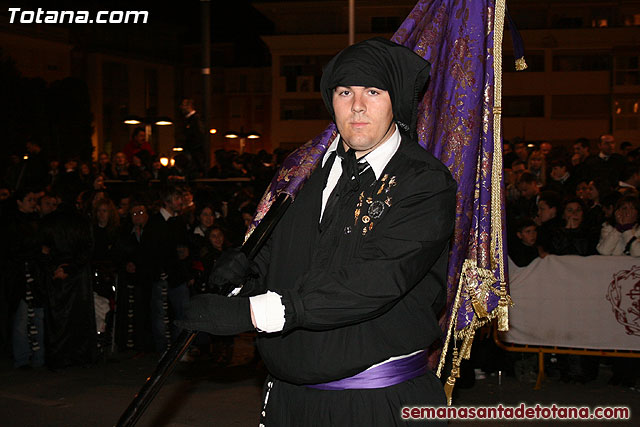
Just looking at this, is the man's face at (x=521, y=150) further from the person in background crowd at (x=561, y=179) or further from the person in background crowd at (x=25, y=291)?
the person in background crowd at (x=25, y=291)

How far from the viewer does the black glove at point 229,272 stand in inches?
120

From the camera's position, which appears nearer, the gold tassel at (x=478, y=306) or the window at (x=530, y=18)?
the gold tassel at (x=478, y=306)

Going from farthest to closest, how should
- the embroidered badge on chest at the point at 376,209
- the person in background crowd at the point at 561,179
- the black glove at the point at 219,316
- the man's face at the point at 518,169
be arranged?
the man's face at the point at 518,169 → the person in background crowd at the point at 561,179 → the embroidered badge on chest at the point at 376,209 → the black glove at the point at 219,316

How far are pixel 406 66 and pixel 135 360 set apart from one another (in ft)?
21.5

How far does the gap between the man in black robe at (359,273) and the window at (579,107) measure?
1276 inches

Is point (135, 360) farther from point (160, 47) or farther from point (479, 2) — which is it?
point (160, 47)

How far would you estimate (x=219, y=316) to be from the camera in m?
2.74

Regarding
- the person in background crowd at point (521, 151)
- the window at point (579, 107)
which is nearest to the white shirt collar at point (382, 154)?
the person in background crowd at point (521, 151)

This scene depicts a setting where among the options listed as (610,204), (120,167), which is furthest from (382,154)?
(120,167)

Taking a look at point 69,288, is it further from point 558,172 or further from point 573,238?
point 558,172

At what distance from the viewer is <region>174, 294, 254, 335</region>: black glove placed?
2.74 m

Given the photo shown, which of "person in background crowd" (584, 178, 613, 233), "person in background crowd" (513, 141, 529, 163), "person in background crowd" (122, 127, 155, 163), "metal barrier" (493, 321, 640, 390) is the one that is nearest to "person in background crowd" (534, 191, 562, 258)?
"person in background crowd" (584, 178, 613, 233)

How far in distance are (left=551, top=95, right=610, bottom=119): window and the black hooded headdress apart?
3240cm

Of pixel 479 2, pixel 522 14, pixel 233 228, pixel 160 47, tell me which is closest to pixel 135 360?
pixel 233 228
